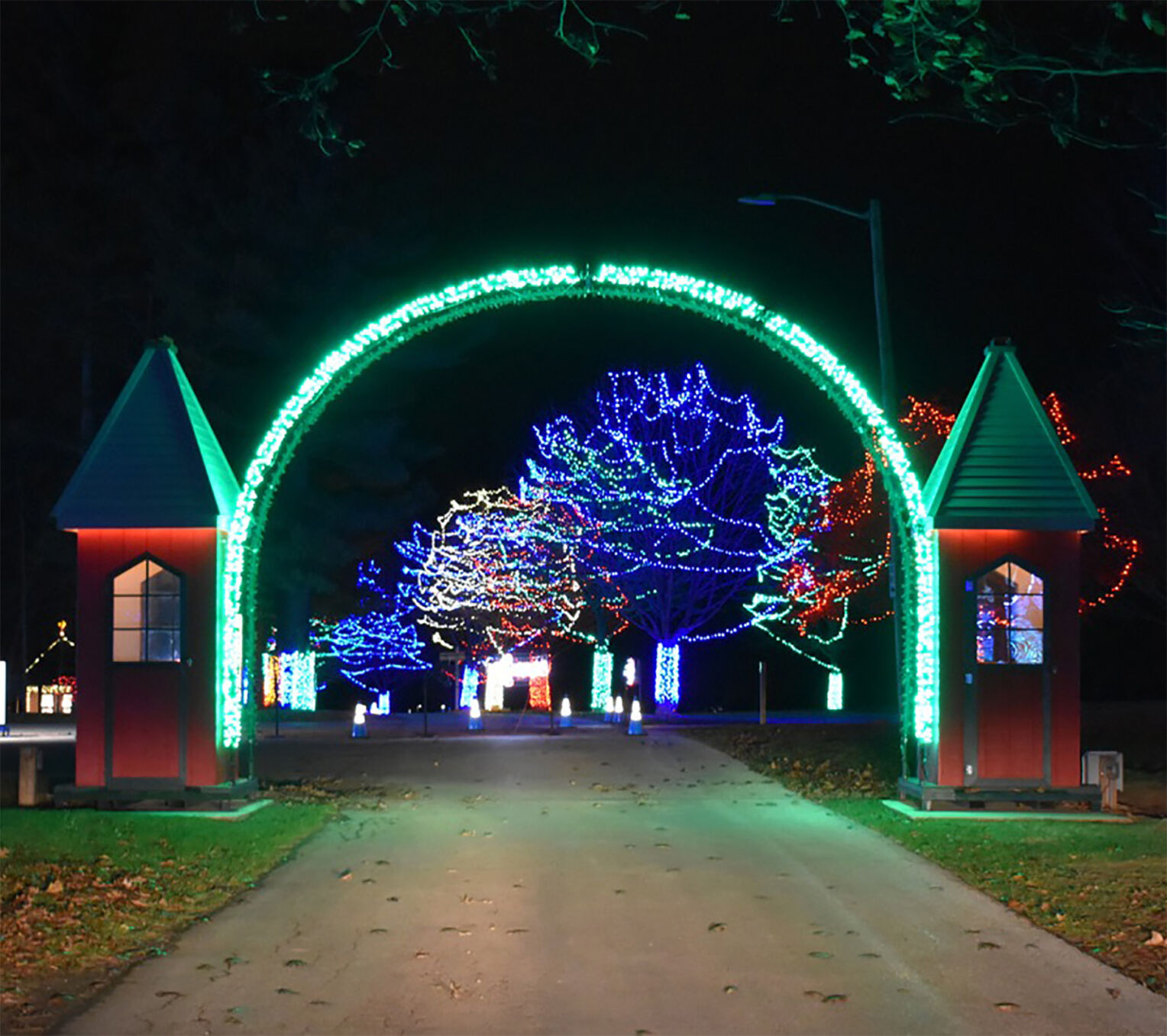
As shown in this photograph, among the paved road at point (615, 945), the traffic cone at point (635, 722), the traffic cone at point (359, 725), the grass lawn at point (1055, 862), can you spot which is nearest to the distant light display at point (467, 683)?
the traffic cone at point (359, 725)

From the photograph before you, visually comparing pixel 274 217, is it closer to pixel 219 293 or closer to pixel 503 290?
pixel 219 293

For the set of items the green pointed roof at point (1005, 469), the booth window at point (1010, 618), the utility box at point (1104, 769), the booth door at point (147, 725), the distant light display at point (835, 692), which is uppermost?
the green pointed roof at point (1005, 469)

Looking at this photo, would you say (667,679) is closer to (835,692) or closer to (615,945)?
(835,692)

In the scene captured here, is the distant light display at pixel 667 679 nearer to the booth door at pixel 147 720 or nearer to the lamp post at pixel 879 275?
the lamp post at pixel 879 275

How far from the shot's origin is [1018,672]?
1683 centimetres

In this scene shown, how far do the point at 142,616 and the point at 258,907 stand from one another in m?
6.75

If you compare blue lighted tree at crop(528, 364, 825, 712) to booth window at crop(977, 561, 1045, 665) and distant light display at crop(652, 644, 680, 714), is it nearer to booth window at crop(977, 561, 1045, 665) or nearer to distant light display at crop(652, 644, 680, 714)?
distant light display at crop(652, 644, 680, 714)

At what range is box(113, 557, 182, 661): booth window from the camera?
55.9 feet

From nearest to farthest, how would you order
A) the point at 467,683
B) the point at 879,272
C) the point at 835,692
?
the point at 879,272 → the point at 835,692 → the point at 467,683

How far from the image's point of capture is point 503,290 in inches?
674

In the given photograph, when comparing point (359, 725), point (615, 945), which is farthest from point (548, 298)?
point (359, 725)

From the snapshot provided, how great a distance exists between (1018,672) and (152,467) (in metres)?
9.76

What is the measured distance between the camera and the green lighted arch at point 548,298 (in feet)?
55.8

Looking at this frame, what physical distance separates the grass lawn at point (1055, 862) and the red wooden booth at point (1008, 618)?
35.2 inches
